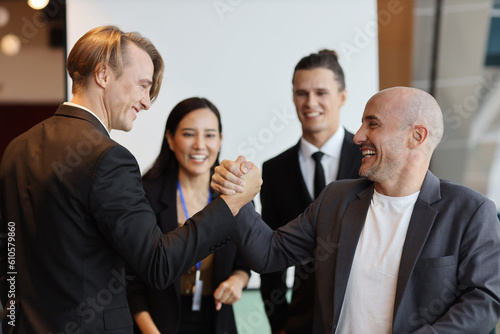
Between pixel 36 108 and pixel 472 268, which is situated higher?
pixel 36 108

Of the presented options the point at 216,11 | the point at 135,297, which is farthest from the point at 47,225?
the point at 216,11

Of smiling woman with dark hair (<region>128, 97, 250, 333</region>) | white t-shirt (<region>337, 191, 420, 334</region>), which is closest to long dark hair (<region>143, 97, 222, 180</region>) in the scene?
smiling woman with dark hair (<region>128, 97, 250, 333</region>)

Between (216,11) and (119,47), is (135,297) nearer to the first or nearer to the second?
(119,47)

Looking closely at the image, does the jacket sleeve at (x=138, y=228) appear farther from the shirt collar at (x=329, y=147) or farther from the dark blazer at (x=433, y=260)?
the shirt collar at (x=329, y=147)

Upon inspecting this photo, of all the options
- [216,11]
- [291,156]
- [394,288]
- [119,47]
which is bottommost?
[394,288]

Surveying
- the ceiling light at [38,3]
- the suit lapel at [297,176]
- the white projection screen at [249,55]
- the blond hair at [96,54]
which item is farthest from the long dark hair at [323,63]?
the ceiling light at [38,3]

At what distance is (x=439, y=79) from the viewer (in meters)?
5.69

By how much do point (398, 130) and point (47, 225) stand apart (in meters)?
1.24

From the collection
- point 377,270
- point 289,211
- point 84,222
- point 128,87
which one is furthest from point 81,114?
point 289,211

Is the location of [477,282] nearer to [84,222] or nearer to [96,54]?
[84,222]

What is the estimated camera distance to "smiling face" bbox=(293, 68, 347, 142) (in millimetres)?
3033

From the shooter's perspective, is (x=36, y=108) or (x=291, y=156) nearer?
(x=291, y=156)

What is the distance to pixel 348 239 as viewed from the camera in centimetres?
205

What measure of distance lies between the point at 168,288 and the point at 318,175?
0.92 m
